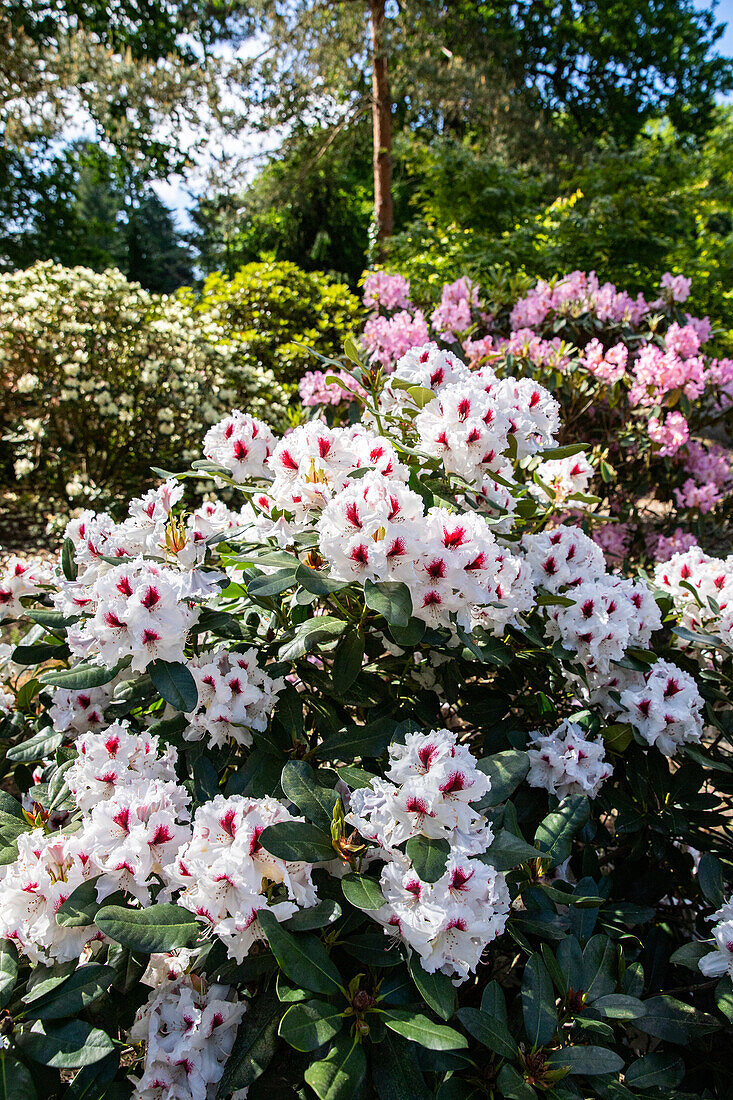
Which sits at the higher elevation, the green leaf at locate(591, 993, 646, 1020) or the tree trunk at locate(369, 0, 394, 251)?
the tree trunk at locate(369, 0, 394, 251)

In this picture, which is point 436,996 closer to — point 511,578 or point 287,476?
point 511,578

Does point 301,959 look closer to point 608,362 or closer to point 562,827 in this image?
point 562,827

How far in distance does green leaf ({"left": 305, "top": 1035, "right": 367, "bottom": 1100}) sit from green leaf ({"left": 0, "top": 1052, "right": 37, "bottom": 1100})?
0.37 m

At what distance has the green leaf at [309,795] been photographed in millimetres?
1041

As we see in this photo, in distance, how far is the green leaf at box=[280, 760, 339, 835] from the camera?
3.42 ft

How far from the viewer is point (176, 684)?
3.90 feet

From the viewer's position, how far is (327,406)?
3467 mm

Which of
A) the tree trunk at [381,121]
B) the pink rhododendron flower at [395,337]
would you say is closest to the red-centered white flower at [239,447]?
the pink rhododendron flower at [395,337]

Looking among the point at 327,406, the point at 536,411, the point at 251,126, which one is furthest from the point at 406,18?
the point at 536,411

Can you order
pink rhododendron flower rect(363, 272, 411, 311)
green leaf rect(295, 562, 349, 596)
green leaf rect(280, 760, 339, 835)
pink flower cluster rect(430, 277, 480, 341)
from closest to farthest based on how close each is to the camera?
green leaf rect(280, 760, 339, 835), green leaf rect(295, 562, 349, 596), pink flower cluster rect(430, 277, 480, 341), pink rhododendron flower rect(363, 272, 411, 311)

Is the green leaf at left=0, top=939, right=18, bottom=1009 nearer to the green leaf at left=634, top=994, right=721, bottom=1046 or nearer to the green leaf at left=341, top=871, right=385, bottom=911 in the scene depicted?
the green leaf at left=341, top=871, right=385, bottom=911

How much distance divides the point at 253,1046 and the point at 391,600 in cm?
66

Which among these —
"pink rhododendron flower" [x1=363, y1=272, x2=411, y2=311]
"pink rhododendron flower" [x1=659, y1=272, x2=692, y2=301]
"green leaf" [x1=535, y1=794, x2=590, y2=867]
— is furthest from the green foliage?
"green leaf" [x1=535, y1=794, x2=590, y2=867]

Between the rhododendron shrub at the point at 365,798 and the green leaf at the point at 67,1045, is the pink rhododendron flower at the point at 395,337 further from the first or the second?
the green leaf at the point at 67,1045
